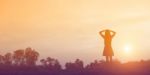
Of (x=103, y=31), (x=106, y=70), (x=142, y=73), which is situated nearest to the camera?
(x=142, y=73)

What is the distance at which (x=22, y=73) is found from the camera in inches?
833

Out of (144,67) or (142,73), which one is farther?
(144,67)

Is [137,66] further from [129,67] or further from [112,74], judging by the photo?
[112,74]

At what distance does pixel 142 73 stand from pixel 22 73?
7117mm

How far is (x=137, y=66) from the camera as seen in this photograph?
70.6 ft

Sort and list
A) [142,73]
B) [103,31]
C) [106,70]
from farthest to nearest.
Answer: [103,31] → [106,70] → [142,73]

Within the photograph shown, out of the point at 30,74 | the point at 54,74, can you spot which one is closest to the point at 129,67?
the point at 54,74

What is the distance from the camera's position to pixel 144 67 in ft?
68.4

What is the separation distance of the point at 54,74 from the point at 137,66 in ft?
16.8

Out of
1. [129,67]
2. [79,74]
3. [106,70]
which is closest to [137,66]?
[129,67]

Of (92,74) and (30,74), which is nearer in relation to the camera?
(92,74)

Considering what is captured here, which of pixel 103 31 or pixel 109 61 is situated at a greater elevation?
pixel 103 31

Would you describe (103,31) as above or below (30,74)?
above

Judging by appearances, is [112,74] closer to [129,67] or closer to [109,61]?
[129,67]
